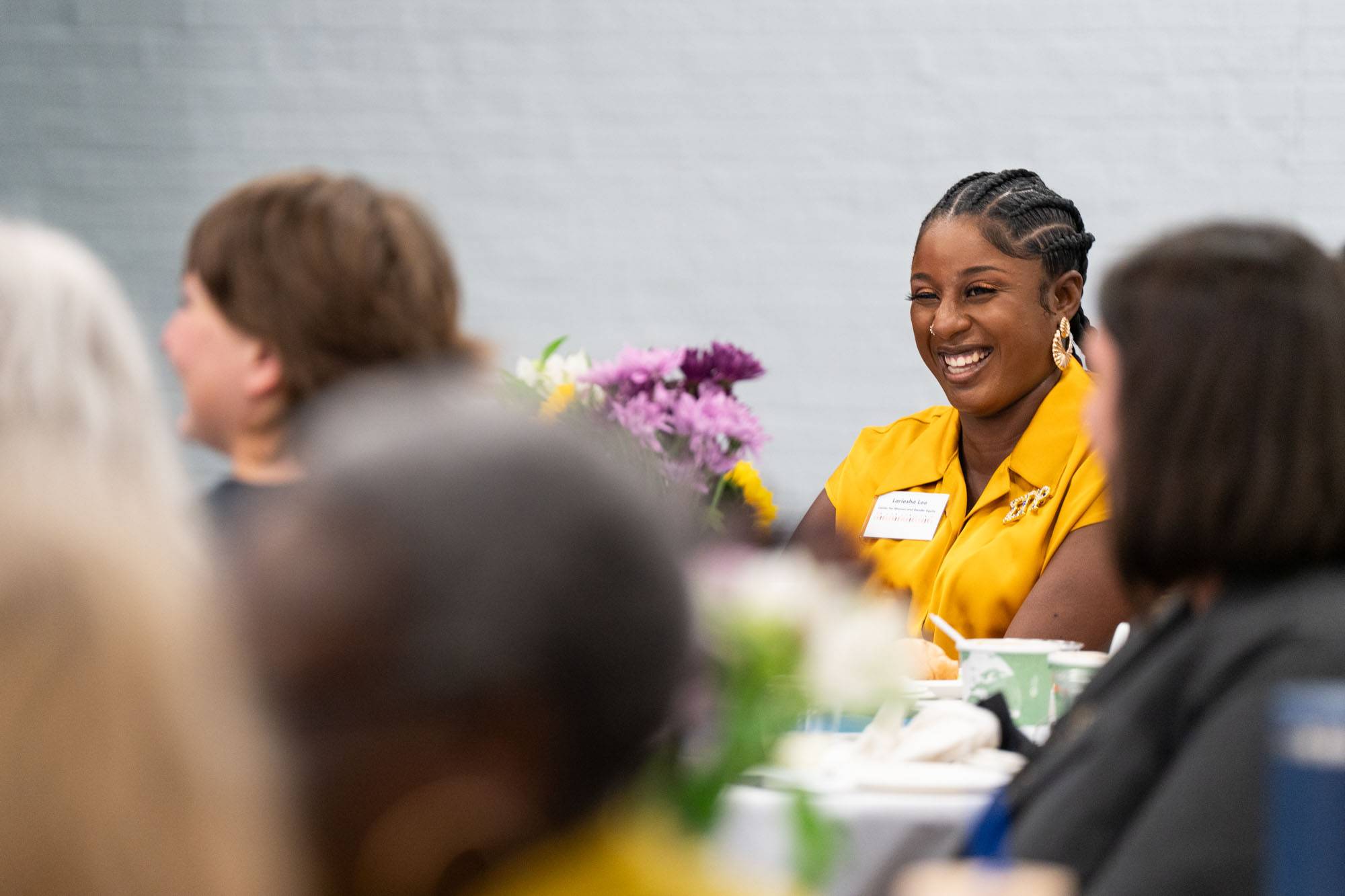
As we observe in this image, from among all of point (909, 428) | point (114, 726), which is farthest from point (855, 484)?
point (114, 726)

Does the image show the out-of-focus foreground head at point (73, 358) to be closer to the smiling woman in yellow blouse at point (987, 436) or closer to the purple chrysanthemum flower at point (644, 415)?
the purple chrysanthemum flower at point (644, 415)

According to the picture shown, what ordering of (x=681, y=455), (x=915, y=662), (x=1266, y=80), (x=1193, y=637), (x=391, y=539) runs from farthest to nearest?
(x=1266, y=80)
(x=915, y=662)
(x=681, y=455)
(x=1193, y=637)
(x=391, y=539)

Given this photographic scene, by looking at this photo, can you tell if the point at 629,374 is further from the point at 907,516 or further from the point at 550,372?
the point at 907,516

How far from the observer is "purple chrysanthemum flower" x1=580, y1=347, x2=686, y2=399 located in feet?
6.65

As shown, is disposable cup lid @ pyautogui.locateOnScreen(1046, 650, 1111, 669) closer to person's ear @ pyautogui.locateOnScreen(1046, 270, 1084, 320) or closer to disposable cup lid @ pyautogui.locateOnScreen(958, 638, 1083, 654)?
disposable cup lid @ pyautogui.locateOnScreen(958, 638, 1083, 654)

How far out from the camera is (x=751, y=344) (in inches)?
167

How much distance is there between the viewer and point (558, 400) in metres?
2.02

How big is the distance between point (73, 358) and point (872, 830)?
3.34 ft

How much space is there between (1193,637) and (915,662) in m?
1.15

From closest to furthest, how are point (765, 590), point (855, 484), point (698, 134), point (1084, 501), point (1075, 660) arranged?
1. point (765, 590)
2. point (1075, 660)
3. point (1084, 501)
4. point (855, 484)
5. point (698, 134)

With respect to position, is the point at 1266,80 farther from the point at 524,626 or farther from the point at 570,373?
the point at 524,626

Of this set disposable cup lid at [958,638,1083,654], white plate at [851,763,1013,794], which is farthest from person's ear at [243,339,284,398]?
disposable cup lid at [958,638,1083,654]

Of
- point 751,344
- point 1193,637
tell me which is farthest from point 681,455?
point 751,344

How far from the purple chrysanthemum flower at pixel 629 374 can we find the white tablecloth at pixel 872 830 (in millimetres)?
651
